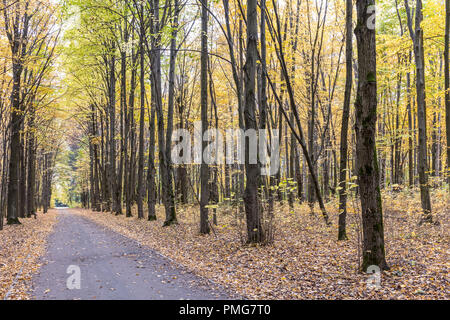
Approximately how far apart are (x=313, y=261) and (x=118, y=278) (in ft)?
14.4

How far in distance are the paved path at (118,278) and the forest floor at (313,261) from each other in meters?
0.49

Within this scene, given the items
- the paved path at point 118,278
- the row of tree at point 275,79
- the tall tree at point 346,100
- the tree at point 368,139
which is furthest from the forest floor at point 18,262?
the tall tree at point 346,100

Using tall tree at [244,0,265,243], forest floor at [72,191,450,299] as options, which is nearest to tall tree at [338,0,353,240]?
forest floor at [72,191,450,299]

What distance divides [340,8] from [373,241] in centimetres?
1264

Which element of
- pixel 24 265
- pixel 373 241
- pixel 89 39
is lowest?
pixel 24 265

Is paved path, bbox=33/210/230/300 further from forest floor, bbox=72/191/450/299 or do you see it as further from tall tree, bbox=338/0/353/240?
tall tree, bbox=338/0/353/240

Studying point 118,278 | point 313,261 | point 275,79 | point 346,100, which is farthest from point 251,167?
point 275,79

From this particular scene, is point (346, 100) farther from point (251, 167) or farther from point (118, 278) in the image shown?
point (118, 278)

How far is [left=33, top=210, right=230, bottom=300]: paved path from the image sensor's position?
5.64 meters

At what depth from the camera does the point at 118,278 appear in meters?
6.71

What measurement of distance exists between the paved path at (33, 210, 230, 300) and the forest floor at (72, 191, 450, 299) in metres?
0.49
